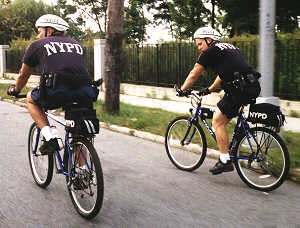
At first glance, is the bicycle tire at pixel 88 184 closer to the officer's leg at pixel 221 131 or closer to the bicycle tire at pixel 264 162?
the officer's leg at pixel 221 131

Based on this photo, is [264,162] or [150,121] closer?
[264,162]

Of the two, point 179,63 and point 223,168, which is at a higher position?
point 179,63

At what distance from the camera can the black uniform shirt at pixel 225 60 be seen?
16.0ft

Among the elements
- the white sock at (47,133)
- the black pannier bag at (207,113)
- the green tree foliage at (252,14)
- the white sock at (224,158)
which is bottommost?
the white sock at (224,158)

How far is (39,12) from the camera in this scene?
51.9m

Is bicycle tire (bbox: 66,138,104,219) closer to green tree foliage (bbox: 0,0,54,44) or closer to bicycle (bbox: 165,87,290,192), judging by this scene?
bicycle (bbox: 165,87,290,192)

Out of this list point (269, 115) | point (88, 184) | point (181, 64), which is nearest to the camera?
point (88, 184)

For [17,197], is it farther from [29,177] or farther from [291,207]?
[291,207]

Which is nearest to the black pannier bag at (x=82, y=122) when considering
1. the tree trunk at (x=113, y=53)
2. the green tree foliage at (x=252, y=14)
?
the tree trunk at (x=113, y=53)

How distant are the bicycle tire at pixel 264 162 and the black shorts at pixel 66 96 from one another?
6.49ft

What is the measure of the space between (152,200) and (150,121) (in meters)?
4.82

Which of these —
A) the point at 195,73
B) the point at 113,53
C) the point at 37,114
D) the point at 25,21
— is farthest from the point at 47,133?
the point at 25,21

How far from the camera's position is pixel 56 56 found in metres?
4.07

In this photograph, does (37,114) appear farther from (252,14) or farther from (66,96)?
(252,14)
